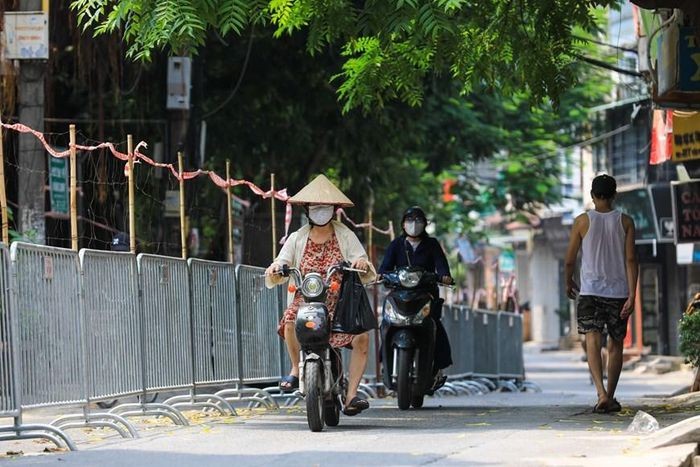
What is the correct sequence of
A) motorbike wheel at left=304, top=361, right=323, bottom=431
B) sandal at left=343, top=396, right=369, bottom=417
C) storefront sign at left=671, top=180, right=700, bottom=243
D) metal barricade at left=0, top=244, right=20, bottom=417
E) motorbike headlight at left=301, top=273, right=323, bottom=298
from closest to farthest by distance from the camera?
metal barricade at left=0, top=244, right=20, bottom=417
motorbike wheel at left=304, top=361, right=323, bottom=431
motorbike headlight at left=301, top=273, right=323, bottom=298
sandal at left=343, top=396, right=369, bottom=417
storefront sign at left=671, top=180, right=700, bottom=243

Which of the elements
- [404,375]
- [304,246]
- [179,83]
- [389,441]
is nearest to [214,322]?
[404,375]

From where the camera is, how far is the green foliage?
1828cm

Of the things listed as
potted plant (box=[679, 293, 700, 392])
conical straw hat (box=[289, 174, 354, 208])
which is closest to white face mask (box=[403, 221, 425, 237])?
conical straw hat (box=[289, 174, 354, 208])

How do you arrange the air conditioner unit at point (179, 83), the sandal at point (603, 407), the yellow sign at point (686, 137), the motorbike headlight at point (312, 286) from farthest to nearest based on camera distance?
the air conditioner unit at point (179, 83) → the yellow sign at point (686, 137) → the sandal at point (603, 407) → the motorbike headlight at point (312, 286)

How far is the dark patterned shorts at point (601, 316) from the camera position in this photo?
39.7ft

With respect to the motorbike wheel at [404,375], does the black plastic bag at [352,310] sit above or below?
above

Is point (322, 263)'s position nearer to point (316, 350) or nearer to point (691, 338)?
point (316, 350)

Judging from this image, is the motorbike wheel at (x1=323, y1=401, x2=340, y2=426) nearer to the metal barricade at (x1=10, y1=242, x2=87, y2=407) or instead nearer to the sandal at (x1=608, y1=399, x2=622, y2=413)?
the metal barricade at (x1=10, y1=242, x2=87, y2=407)

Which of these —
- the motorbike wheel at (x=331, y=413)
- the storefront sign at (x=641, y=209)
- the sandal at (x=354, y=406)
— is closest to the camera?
the motorbike wheel at (x=331, y=413)

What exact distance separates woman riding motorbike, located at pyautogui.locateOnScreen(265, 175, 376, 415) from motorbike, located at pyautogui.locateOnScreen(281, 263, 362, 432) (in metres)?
0.24

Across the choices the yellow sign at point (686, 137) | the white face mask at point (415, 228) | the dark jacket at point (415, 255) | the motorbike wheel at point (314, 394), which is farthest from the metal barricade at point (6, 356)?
the yellow sign at point (686, 137)

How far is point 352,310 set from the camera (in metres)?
10.8

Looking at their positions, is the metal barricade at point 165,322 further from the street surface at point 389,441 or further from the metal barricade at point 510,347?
the metal barricade at point 510,347

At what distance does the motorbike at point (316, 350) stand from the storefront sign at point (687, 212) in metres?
15.4
